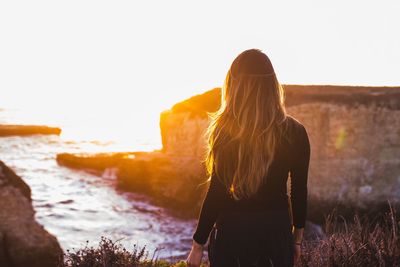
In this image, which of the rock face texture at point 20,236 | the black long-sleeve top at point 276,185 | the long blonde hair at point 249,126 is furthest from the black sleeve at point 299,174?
the rock face texture at point 20,236

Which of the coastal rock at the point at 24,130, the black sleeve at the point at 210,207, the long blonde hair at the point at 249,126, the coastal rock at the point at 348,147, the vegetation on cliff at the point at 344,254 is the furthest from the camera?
the coastal rock at the point at 24,130

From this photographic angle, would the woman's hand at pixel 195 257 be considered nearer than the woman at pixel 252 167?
No

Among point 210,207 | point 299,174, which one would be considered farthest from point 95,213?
point 299,174

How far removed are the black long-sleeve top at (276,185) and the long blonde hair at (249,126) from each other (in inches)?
2.1

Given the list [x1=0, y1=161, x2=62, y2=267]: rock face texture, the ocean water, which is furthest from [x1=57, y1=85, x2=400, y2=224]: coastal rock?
[x1=0, y1=161, x2=62, y2=267]: rock face texture

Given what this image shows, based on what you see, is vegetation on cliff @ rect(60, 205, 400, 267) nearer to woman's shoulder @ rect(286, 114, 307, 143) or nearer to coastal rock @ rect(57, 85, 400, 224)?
woman's shoulder @ rect(286, 114, 307, 143)

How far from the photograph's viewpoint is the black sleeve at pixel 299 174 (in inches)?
106

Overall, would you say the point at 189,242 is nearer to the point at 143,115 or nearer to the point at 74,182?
the point at 74,182

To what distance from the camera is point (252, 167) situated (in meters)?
2.61

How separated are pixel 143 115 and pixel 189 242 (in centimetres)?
6135

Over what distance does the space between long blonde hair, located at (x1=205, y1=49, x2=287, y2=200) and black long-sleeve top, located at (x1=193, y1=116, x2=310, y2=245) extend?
2.1 inches

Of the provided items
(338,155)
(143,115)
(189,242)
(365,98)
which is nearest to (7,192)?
(189,242)

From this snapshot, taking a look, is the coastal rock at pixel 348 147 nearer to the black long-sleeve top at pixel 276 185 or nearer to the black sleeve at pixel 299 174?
the black sleeve at pixel 299 174

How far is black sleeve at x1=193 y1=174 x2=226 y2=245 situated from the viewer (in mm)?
2764
